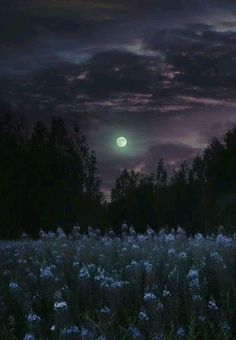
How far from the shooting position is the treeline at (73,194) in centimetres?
3816

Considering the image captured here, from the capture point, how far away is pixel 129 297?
25.4 ft

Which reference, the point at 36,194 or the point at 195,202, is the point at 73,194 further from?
the point at 195,202

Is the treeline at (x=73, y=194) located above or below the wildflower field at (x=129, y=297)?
above

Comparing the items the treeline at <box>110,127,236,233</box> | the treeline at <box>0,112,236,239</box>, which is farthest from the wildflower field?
the treeline at <box>110,127,236,233</box>

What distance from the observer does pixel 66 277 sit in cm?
907

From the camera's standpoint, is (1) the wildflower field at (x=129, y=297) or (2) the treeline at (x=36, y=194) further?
(2) the treeline at (x=36, y=194)

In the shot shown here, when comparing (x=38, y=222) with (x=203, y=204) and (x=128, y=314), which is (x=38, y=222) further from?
(x=128, y=314)

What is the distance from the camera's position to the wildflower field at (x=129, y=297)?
21.0ft

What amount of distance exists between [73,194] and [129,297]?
34.9m

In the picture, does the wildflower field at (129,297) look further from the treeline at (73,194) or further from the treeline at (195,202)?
the treeline at (195,202)

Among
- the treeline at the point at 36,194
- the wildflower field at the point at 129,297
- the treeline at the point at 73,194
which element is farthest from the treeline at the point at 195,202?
the wildflower field at the point at 129,297

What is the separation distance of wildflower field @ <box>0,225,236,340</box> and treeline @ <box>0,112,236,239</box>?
73.2ft

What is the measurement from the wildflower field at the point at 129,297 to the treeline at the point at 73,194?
22.3 m

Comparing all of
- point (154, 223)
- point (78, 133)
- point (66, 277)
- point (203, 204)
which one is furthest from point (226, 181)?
point (66, 277)
